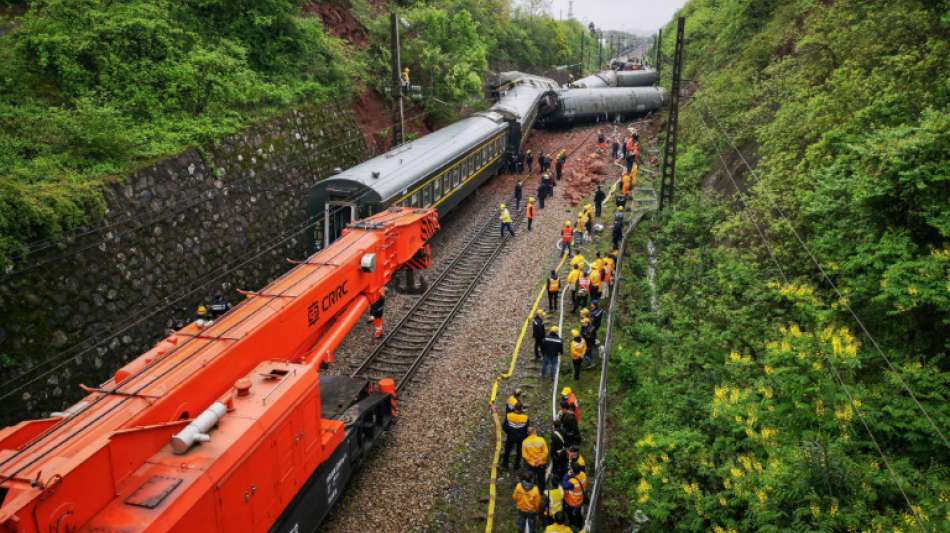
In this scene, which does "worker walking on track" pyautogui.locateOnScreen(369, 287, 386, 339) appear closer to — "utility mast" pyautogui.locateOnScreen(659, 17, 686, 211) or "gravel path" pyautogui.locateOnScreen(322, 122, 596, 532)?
"gravel path" pyautogui.locateOnScreen(322, 122, 596, 532)

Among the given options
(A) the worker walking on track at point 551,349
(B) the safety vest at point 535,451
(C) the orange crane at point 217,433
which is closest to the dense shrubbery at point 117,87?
(C) the orange crane at point 217,433

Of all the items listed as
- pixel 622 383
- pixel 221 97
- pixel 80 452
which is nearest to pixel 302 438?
pixel 80 452

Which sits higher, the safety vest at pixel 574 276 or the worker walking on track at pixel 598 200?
the worker walking on track at pixel 598 200

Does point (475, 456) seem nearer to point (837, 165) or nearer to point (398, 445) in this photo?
point (398, 445)

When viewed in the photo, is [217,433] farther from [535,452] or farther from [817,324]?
[817,324]

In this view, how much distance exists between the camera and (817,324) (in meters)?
9.66

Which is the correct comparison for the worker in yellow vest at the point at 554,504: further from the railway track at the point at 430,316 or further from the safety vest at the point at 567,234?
the safety vest at the point at 567,234

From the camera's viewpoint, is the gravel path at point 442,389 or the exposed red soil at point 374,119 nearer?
the gravel path at point 442,389

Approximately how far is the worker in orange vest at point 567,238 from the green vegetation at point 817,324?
2866 mm

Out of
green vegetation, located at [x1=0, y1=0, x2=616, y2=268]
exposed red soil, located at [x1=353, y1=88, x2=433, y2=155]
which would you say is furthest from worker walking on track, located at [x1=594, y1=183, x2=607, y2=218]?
green vegetation, located at [x1=0, y1=0, x2=616, y2=268]

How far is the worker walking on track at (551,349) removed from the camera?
12.6m

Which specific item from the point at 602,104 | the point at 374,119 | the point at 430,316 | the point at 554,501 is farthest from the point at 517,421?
the point at 602,104

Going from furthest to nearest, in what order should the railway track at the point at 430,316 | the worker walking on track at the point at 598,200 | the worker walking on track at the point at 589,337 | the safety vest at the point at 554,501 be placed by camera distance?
the worker walking on track at the point at 598,200
the worker walking on track at the point at 589,337
the railway track at the point at 430,316
the safety vest at the point at 554,501

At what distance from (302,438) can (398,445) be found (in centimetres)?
385
